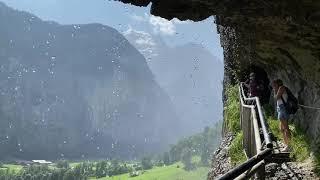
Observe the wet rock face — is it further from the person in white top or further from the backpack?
the person in white top

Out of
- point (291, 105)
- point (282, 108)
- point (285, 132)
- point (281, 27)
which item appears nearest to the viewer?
point (281, 27)

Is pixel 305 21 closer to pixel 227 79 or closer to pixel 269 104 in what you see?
pixel 269 104

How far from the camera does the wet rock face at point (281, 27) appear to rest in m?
10.3

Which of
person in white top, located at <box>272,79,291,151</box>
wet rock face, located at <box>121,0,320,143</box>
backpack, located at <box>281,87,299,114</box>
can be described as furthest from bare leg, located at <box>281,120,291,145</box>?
wet rock face, located at <box>121,0,320,143</box>

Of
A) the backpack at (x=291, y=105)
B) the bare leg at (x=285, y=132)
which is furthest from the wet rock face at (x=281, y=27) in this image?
the bare leg at (x=285, y=132)

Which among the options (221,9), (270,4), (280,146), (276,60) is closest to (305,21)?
(270,4)

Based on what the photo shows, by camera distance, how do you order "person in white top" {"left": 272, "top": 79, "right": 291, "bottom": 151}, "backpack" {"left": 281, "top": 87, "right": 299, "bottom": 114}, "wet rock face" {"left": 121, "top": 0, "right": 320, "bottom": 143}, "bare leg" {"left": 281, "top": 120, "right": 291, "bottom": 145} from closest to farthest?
"wet rock face" {"left": 121, "top": 0, "right": 320, "bottom": 143}, "bare leg" {"left": 281, "top": 120, "right": 291, "bottom": 145}, "person in white top" {"left": 272, "top": 79, "right": 291, "bottom": 151}, "backpack" {"left": 281, "top": 87, "right": 299, "bottom": 114}

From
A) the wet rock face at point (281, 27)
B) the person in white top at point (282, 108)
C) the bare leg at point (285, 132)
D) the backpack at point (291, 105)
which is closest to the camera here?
the wet rock face at point (281, 27)

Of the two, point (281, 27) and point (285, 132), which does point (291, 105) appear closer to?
point (285, 132)

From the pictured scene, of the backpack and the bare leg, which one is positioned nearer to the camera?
the bare leg

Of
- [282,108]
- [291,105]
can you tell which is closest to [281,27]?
[282,108]

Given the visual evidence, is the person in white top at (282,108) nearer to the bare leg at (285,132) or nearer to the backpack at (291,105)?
the bare leg at (285,132)

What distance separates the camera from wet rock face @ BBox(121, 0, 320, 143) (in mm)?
→ 10266

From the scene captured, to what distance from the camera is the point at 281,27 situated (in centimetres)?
1184
